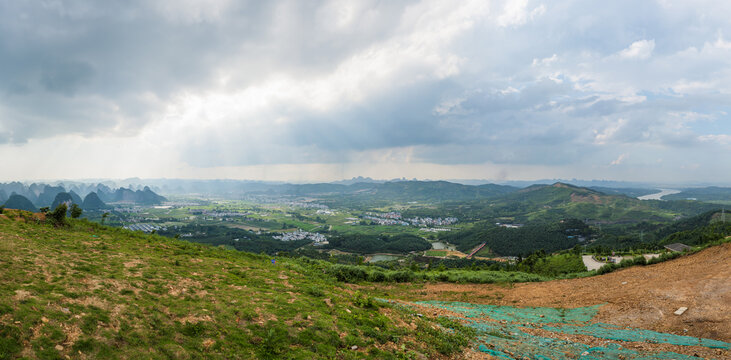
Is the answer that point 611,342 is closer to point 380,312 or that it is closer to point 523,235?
point 380,312

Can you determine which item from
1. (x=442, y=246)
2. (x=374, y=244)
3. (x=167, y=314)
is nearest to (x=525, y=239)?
(x=442, y=246)

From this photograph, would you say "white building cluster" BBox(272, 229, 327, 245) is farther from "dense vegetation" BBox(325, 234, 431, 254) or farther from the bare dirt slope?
the bare dirt slope

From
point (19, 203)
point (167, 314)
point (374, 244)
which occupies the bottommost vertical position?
point (374, 244)

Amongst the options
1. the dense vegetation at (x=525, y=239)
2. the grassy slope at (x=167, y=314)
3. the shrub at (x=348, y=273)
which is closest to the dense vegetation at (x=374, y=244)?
the dense vegetation at (x=525, y=239)

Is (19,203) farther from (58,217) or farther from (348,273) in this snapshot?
(348,273)

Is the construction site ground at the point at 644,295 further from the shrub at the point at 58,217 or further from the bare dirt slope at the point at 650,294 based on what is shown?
the shrub at the point at 58,217

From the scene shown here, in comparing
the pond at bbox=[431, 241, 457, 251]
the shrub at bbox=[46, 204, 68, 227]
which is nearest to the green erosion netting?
the shrub at bbox=[46, 204, 68, 227]

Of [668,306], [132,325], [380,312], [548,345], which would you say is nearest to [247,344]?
[132,325]

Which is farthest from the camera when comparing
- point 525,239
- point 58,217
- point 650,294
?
point 525,239
